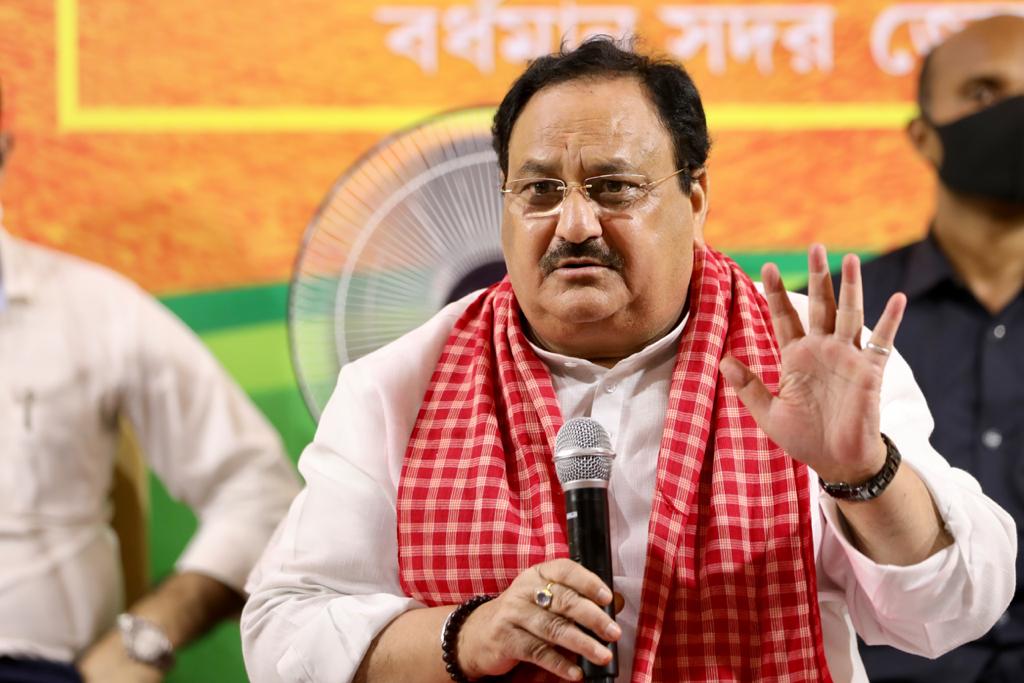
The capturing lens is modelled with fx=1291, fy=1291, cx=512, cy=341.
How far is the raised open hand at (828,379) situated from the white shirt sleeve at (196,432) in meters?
1.79

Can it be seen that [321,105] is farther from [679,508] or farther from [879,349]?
[879,349]

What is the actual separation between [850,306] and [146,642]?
2019 millimetres

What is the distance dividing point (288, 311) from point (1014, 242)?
1.88 m

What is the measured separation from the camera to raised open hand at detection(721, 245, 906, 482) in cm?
166

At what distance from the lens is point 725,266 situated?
2.26 meters

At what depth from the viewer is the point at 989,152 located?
3344 millimetres

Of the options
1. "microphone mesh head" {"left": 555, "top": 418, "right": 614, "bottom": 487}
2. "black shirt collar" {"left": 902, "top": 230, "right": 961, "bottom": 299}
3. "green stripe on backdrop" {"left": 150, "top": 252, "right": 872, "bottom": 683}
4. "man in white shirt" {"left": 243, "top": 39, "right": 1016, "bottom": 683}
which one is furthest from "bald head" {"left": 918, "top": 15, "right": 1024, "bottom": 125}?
"microphone mesh head" {"left": 555, "top": 418, "right": 614, "bottom": 487}

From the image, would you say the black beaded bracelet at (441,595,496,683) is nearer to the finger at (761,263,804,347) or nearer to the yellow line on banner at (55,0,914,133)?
the finger at (761,263,804,347)

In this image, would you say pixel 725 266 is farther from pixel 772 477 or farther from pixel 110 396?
pixel 110 396

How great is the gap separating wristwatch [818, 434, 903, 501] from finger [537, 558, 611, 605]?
350 mm

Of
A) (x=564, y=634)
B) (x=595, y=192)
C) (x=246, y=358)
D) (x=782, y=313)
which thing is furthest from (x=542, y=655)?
(x=246, y=358)

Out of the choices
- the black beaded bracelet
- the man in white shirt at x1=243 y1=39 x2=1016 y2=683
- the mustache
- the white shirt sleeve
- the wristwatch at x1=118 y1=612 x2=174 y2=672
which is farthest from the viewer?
the white shirt sleeve

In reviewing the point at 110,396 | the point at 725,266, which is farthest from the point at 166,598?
the point at 725,266

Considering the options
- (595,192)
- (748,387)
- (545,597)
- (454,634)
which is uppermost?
(595,192)
